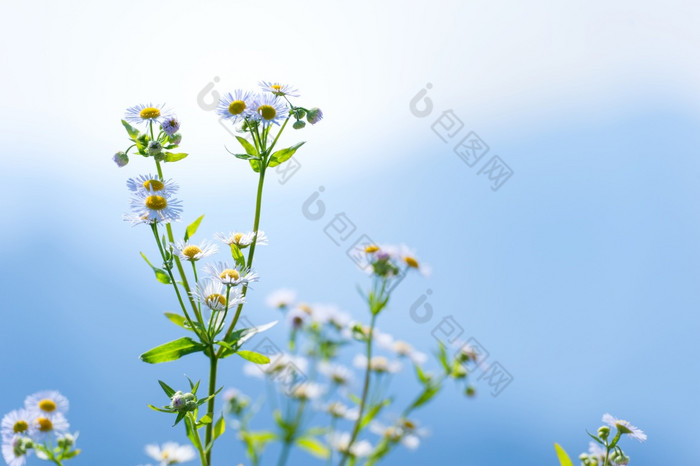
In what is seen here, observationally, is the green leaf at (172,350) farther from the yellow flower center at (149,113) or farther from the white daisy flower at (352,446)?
the white daisy flower at (352,446)

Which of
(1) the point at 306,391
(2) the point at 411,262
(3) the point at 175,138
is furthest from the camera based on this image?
(1) the point at 306,391

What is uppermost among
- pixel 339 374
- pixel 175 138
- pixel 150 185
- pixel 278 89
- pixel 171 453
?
pixel 278 89

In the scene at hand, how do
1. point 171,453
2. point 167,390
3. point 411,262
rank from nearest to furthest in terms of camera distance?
point 167,390
point 171,453
point 411,262

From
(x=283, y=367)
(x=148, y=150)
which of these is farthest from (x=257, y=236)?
(x=283, y=367)

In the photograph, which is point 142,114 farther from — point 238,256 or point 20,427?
point 20,427

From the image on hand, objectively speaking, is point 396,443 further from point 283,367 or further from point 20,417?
point 20,417

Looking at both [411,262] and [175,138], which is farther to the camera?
[411,262]

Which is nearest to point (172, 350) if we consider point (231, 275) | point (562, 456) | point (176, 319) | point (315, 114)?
point (176, 319)
